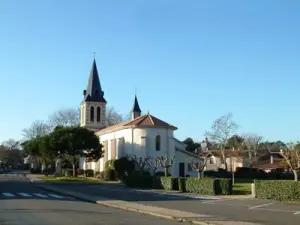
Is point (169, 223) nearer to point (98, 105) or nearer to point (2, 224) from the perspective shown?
point (2, 224)

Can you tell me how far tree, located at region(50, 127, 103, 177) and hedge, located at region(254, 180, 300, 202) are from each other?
44751 millimetres

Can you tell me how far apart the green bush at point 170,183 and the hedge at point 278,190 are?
10947mm

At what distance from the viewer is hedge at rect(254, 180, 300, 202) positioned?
2864 centimetres

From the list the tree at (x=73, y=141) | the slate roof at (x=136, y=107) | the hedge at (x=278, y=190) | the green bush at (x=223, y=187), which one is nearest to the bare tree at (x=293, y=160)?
the hedge at (x=278, y=190)

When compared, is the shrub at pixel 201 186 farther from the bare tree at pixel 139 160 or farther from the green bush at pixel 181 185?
the bare tree at pixel 139 160

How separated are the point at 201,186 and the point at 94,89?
59.3 meters

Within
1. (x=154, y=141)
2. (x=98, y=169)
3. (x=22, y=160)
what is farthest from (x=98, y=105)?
(x=22, y=160)

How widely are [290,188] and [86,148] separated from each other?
49.3 m

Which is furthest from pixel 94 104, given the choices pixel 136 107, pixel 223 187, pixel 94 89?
pixel 223 187

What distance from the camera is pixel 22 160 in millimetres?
182250

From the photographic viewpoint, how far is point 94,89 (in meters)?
93.8

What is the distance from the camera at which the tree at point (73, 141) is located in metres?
72.7

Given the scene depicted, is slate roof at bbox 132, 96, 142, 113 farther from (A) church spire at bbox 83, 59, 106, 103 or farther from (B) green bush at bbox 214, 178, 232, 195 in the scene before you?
(B) green bush at bbox 214, 178, 232, 195

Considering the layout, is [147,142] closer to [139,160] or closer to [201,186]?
[139,160]
